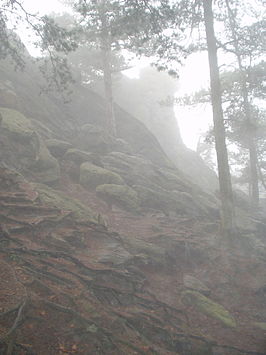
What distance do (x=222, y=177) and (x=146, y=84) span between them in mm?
26686

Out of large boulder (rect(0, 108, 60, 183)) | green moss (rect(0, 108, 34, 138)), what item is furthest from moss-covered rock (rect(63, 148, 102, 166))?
green moss (rect(0, 108, 34, 138))

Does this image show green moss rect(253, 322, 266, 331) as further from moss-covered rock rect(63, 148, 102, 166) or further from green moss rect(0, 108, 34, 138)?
green moss rect(0, 108, 34, 138)

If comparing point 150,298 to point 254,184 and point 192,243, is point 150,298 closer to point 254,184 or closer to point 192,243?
point 192,243

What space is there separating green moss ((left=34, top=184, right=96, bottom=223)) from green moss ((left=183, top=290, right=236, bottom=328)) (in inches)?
143

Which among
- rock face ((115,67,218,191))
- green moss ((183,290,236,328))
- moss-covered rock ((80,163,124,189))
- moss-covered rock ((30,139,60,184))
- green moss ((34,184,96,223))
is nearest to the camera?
green moss ((183,290,236,328))

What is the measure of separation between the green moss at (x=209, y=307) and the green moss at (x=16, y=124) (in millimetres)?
8761

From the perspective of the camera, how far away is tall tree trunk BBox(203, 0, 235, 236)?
1168cm

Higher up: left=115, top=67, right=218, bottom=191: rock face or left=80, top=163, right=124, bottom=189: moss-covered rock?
left=115, top=67, right=218, bottom=191: rock face

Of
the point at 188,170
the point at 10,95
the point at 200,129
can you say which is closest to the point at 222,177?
the point at 10,95

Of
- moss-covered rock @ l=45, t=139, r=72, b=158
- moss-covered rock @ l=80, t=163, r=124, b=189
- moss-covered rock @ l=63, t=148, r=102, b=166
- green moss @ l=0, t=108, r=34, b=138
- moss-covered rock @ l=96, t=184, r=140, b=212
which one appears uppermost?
green moss @ l=0, t=108, r=34, b=138

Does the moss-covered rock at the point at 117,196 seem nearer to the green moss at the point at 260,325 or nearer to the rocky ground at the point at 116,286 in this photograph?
the rocky ground at the point at 116,286

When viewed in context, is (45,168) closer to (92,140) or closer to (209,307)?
(92,140)

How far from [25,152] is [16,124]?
1634 millimetres

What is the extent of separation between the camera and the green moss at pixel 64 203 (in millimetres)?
8867
